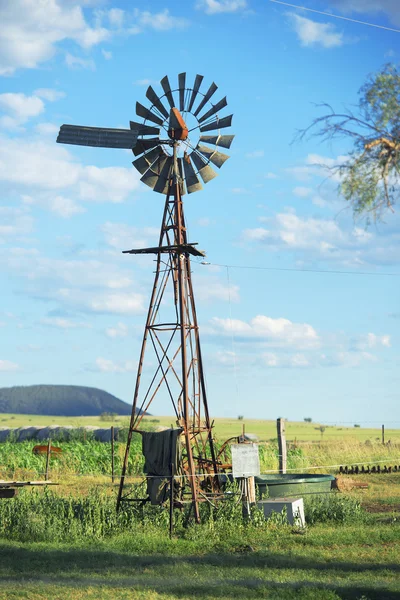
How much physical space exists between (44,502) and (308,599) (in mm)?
8680

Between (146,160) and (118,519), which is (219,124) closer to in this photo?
(146,160)

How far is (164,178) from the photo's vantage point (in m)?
19.0

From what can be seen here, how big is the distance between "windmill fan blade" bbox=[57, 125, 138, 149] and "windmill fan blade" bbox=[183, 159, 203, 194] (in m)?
1.41

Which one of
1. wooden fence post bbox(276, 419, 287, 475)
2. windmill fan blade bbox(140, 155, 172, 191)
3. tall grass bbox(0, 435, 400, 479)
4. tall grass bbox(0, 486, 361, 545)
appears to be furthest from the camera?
tall grass bbox(0, 435, 400, 479)

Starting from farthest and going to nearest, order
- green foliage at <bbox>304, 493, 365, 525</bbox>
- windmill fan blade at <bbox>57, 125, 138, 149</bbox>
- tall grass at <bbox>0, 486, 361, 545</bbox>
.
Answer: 1. windmill fan blade at <bbox>57, 125, 138, 149</bbox>
2. green foliage at <bbox>304, 493, 365, 525</bbox>
3. tall grass at <bbox>0, 486, 361, 545</bbox>

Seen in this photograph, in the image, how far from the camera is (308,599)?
1077 cm

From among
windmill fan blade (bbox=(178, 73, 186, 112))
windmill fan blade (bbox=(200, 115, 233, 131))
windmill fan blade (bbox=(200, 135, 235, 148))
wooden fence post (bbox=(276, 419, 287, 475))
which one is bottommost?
wooden fence post (bbox=(276, 419, 287, 475))

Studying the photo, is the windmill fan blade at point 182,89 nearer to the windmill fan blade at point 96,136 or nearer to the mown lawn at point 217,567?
the windmill fan blade at point 96,136

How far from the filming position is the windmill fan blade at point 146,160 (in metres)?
19.2

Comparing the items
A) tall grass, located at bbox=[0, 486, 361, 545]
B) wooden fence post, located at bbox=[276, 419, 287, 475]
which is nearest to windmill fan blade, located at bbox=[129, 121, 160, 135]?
tall grass, located at bbox=[0, 486, 361, 545]

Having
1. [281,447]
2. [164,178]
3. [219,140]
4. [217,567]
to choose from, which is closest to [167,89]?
[219,140]

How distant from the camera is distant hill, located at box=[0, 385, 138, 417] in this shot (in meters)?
180

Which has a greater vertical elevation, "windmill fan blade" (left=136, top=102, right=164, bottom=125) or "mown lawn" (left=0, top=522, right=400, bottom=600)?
"windmill fan blade" (left=136, top=102, right=164, bottom=125)

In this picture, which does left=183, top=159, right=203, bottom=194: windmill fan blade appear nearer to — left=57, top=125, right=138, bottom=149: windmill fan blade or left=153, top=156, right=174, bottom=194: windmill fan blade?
left=153, top=156, right=174, bottom=194: windmill fan blade
